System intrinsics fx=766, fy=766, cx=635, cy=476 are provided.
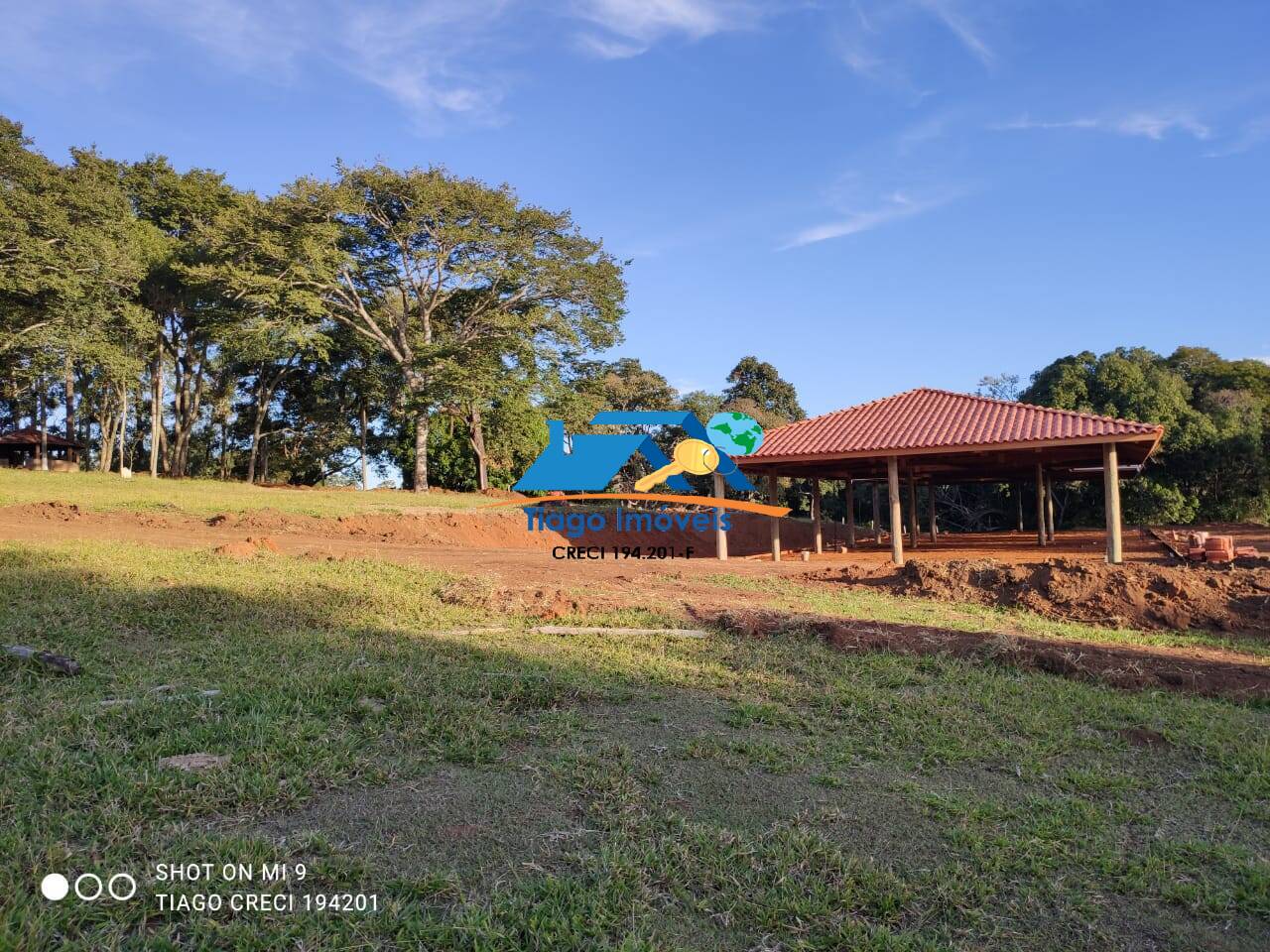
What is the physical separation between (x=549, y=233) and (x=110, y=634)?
23669 millimetres

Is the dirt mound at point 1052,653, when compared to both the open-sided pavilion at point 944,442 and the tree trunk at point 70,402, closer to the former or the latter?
the open-sided pavilion at point 944,442

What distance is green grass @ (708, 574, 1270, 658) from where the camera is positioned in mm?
7789

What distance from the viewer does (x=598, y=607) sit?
8.12m

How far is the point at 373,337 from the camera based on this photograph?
26.9 m

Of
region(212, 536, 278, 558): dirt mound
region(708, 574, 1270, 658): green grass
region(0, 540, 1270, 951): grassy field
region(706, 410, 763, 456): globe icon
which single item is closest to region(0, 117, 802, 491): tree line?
region(706, 410, 763, 456): globe icon

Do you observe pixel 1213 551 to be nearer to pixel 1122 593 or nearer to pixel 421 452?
pixel 1122 593

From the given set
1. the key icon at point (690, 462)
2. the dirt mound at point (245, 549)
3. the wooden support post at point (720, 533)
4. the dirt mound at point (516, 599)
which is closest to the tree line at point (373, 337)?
the key icon at point (690, 462)

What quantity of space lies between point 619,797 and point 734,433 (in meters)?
20.0

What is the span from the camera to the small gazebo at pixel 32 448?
3052 centimetres

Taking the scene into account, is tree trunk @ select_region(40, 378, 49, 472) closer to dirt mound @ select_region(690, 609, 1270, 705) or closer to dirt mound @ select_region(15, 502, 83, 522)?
dirt mound @ select_region(15, 502, 83, 522)

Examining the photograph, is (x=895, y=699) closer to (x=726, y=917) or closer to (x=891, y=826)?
(x=891, y=826)

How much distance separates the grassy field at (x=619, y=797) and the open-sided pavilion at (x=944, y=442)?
8809 millimetres

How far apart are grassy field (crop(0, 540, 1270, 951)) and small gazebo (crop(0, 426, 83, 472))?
30512 millimetres

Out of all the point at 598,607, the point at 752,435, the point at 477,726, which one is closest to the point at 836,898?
the point at 477,726
